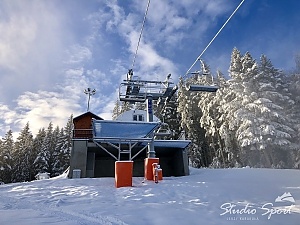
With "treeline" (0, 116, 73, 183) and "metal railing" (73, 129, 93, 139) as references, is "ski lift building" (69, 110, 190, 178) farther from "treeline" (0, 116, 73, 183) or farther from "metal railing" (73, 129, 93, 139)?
"treeline" (0, 116, 73, 183)

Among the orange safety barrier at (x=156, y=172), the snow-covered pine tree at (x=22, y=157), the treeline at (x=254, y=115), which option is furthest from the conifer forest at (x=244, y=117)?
the orange safety barrier at (x=156, y=172)

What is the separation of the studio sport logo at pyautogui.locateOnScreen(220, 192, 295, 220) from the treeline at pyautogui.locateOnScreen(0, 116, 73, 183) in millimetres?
31329

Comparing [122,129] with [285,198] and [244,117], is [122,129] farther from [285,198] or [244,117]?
[244,117]

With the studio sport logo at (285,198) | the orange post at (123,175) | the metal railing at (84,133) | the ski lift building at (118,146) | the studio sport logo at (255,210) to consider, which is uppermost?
the metal railing at (84,133)

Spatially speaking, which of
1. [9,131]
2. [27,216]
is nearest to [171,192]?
[27,216]

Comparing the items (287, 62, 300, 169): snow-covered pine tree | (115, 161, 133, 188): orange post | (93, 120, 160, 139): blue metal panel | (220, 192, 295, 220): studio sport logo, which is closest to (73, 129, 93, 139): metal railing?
(93, 120, 160, 139): blue metal panel

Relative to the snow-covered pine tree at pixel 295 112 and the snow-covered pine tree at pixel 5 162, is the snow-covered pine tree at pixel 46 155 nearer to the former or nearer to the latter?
the snow-covered pine tree at pixel 5 162

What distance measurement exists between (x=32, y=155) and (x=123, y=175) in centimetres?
3676

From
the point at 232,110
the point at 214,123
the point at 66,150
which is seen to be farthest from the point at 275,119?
the point at 66,150

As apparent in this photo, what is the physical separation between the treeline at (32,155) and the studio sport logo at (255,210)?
103 feet

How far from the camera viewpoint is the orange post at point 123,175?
9109mm

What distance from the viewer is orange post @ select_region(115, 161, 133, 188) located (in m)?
9.11

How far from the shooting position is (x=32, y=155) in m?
38.7

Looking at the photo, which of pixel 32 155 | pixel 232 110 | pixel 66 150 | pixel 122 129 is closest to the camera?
pixel 122 129
